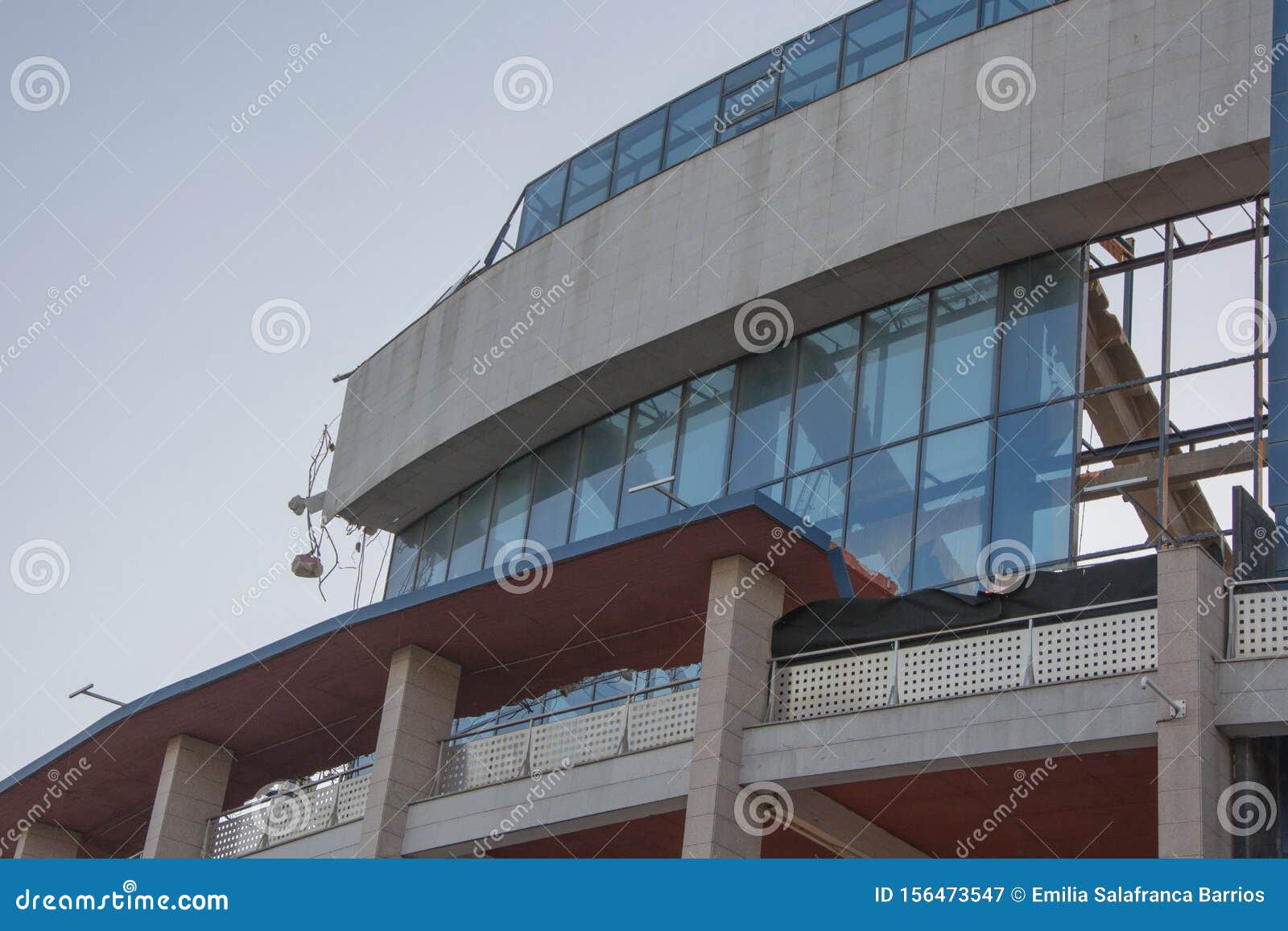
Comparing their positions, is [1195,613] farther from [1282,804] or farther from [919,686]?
[919,686]

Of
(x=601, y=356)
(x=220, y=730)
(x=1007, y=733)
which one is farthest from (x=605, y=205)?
(x=1007, y=733)

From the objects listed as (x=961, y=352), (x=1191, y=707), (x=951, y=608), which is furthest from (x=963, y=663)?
(x=961, y=352)

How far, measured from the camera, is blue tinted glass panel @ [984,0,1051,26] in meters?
30.9

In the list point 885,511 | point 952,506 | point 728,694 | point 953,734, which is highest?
point 885,511

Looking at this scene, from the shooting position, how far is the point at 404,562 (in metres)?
41.1

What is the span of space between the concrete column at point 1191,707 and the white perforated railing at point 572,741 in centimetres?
701

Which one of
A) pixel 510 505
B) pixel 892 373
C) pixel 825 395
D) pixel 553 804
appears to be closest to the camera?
pixel 553 804

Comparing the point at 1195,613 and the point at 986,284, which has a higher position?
the point at 986,284

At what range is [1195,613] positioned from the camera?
19.8 metres

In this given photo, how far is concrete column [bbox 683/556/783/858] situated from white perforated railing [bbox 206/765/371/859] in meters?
7.88

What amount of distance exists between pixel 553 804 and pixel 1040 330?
11.8 m

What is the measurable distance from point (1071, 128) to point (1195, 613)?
1191 centimetres

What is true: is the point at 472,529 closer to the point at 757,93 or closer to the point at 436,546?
the point at 436,546

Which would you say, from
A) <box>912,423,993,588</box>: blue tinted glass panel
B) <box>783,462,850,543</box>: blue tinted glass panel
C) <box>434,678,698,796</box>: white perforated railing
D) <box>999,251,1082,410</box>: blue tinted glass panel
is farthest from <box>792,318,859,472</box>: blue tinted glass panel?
<box>434,678,698,796</box>: white perforated railing
